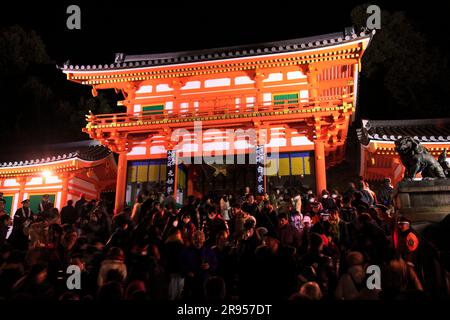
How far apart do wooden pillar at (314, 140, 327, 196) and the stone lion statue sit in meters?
6.56

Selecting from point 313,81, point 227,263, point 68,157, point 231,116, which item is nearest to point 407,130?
point 313,81

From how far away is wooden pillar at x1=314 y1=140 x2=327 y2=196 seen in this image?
582 inches

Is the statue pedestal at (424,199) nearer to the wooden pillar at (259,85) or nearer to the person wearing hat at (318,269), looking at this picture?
the person wearing hat at (318,269)

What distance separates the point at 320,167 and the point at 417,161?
6932 millimetres

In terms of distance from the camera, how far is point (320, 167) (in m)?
14.9

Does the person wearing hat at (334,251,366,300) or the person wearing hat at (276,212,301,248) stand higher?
the person wearing hat at (276,212,301,248)

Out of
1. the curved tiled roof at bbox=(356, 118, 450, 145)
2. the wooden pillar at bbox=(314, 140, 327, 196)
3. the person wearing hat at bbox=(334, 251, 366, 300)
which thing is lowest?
the person wearing hat at bbox=(334, 251, 366, 300)

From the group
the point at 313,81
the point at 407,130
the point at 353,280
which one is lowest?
the point at 353,280

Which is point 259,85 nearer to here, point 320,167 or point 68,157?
point 320,167

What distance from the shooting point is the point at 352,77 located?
16.4 meters

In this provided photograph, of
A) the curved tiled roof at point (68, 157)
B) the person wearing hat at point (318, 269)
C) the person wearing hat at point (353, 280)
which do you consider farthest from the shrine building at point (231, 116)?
the person wearing hat at point (353, 280)

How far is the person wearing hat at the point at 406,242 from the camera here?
238 inches

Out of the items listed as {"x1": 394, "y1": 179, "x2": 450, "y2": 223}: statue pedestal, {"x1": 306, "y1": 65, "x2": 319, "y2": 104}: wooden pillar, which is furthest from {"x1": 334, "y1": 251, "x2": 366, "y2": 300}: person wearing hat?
{"x1": 306, "y1": 65, "x2": 319, "y2": 104}: wooden pillar

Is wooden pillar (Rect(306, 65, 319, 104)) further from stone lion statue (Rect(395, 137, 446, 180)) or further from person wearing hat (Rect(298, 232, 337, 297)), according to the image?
person wearing hat (Rect(298, 232, 337, 297))
